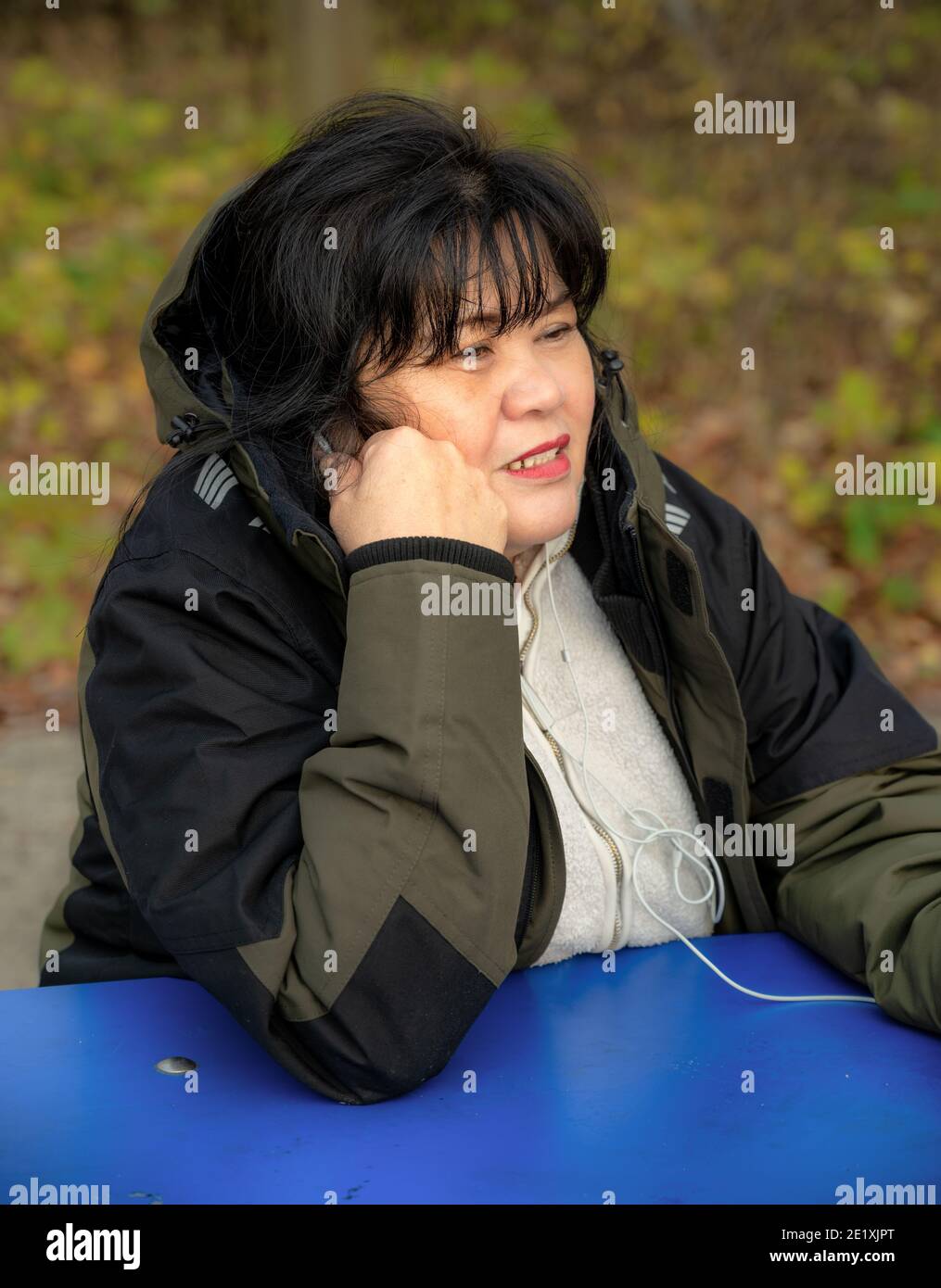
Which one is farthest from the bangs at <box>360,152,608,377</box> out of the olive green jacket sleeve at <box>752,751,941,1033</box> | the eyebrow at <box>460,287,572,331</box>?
the olive green jacket sleeve at <box>752,751,941,1033</box>

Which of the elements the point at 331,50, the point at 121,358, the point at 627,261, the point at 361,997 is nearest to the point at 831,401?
the point at 627,261

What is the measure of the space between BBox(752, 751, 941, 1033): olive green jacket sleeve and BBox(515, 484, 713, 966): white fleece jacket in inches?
6.1

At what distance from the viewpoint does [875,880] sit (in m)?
1.96

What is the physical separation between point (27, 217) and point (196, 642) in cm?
600

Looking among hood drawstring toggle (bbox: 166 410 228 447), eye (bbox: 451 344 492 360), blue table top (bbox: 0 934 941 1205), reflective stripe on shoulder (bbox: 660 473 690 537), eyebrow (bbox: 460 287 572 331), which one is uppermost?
eyebrow (bbox: 460 287 572 331)

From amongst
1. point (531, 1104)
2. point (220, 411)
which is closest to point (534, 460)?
point (220, 411)

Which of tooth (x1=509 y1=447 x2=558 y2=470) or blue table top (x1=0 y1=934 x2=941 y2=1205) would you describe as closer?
blue table top (x1=0 y1=934 x2=941 y2=1205)

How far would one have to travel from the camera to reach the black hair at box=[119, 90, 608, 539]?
1.91m

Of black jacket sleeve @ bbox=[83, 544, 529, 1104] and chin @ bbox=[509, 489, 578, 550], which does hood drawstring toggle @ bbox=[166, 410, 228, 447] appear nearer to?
black jacket sleeve @ bbox=[83, 544, 529, 1104]

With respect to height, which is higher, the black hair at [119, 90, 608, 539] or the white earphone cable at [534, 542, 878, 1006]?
the black hair at [119, 90, 608, 539]

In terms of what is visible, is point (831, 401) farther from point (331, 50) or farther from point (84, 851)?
point (84, 851)

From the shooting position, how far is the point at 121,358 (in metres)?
6.70

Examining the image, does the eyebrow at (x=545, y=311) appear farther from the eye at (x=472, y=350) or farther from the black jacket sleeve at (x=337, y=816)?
the black jacket sleeve at (x=337, y=816)

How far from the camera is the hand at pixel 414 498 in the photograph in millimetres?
1802
